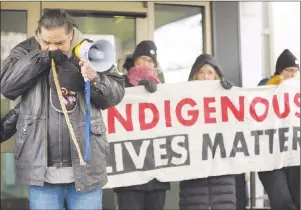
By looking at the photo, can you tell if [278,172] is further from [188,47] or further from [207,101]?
[188,47]

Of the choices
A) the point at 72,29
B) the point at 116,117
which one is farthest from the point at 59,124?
the point at 116,117

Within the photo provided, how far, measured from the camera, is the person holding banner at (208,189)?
13.0 ft

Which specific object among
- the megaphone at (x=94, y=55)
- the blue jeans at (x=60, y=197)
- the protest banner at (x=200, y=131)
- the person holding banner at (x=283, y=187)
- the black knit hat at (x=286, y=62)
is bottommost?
the person holding banner at (x=283, y=187)

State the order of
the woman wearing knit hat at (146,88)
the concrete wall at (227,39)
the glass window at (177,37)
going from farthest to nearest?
the concrete wall at (227,39)
the glass window at (177,37)
the woman wearing knit hat at (146,88)

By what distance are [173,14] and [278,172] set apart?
224 cm

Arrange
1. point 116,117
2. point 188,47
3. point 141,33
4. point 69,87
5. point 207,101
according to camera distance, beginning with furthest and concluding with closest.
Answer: point 188,47 → point 141,33 → point 207,101 → point 116,117 → point 69,87

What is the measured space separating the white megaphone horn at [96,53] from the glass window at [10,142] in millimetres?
2685

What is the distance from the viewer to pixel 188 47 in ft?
18.3

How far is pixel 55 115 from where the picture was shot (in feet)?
8.13

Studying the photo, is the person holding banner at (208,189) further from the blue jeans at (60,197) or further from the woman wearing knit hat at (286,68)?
the blue jeans at (60,197)

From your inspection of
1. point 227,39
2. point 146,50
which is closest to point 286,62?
point 227,39

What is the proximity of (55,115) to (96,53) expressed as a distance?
440mm

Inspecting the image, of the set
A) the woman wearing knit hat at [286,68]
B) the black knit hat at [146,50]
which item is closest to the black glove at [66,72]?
the black knit hat at [146,50]

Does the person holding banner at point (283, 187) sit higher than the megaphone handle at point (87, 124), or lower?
lower
